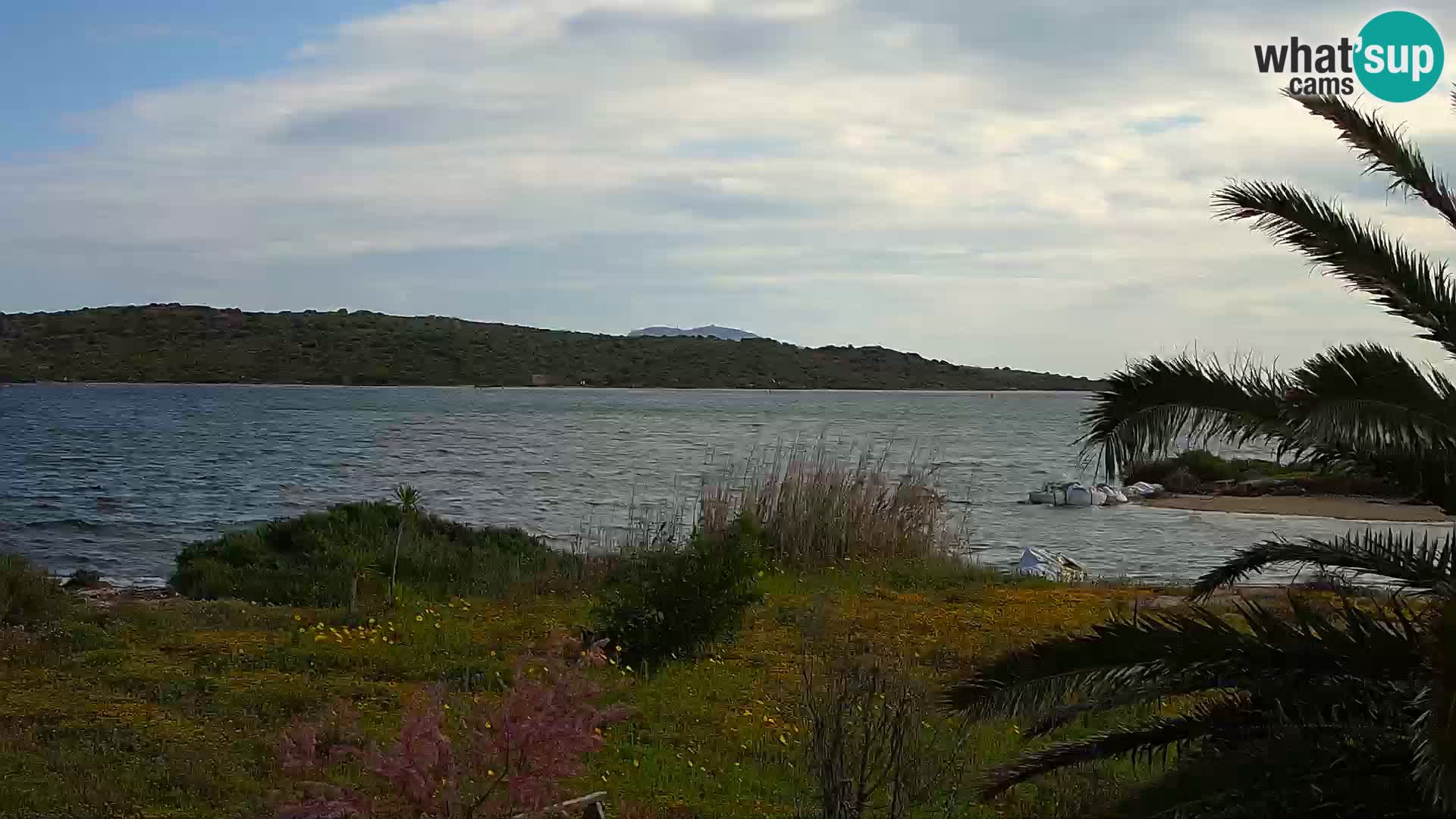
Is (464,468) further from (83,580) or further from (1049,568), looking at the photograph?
(1049,568)

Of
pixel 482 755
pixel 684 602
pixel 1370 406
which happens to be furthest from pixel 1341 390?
pixel 684 602

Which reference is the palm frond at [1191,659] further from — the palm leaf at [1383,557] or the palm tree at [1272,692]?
the palm leaf at [1383,557]

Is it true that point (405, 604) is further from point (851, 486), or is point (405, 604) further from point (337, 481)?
point (337, 481)

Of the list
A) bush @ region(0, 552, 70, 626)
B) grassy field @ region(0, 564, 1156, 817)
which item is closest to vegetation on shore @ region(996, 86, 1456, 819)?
grassy field @ region(0, 564, 1156, 817)

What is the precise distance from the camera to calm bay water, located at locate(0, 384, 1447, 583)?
23.4 m

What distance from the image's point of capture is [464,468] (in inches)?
1553

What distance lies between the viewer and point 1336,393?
455 centimetres

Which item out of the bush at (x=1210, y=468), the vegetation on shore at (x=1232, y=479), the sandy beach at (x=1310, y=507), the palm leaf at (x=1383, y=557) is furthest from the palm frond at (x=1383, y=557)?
the bush at (x=1210, y=468)

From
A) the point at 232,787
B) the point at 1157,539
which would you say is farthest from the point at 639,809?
the point at 1157,539

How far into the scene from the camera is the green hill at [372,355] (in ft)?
324

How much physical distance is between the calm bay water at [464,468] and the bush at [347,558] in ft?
10.4

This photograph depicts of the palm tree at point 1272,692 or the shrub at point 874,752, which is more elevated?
the palm tree at point 1272,692

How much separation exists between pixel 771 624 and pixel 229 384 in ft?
326

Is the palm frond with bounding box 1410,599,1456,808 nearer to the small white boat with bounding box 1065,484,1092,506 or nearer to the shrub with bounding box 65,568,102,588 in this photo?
the shrub with bounding box 65,568,102,588
